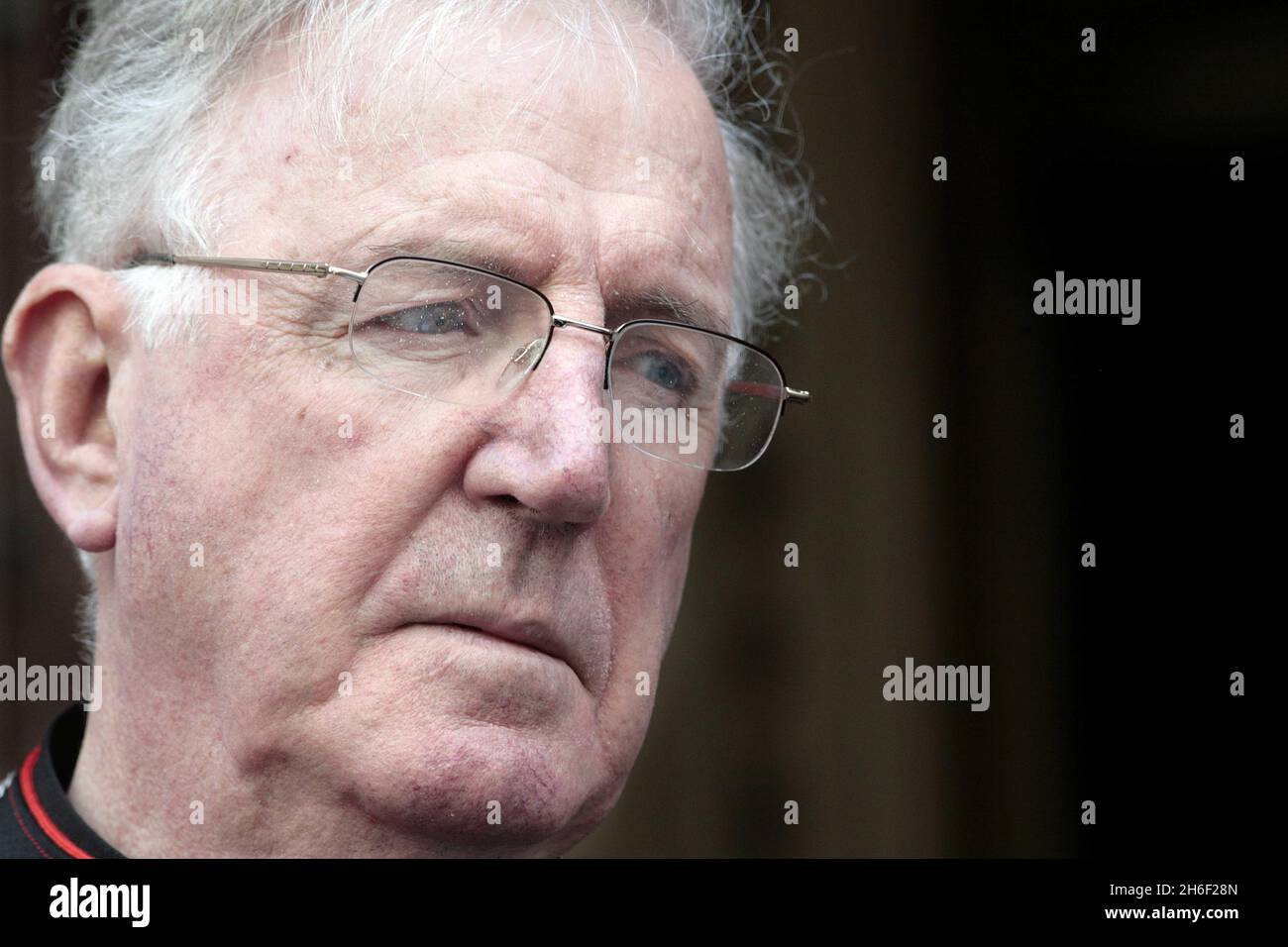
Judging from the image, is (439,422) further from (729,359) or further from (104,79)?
(104,79)

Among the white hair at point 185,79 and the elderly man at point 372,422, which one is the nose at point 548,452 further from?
the white hair at point 185,79

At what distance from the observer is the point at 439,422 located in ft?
6.37

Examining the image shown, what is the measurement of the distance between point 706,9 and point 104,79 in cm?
120

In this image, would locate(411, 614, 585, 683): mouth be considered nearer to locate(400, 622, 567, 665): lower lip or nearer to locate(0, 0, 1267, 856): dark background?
locate(400, 622, 567, 665): lower lip

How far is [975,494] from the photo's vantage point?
15.8 ft

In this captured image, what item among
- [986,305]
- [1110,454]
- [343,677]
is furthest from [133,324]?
[986,305]

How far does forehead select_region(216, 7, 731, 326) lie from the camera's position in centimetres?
201

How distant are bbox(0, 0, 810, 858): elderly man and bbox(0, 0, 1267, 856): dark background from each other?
1.51 metres

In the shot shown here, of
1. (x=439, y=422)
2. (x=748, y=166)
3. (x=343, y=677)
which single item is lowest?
(x=343, y=677)

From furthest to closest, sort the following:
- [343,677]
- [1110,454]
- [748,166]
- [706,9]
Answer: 1. [1110,454]
2. [748,166]
3. [706,9]
4. [343,677]

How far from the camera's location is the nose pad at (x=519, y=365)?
6.51 ft

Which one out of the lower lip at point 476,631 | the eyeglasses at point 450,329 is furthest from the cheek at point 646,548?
the lower lip at point 476,631

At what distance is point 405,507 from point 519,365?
0.29 metres

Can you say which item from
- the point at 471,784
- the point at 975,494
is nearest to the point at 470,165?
the point at 471,784
